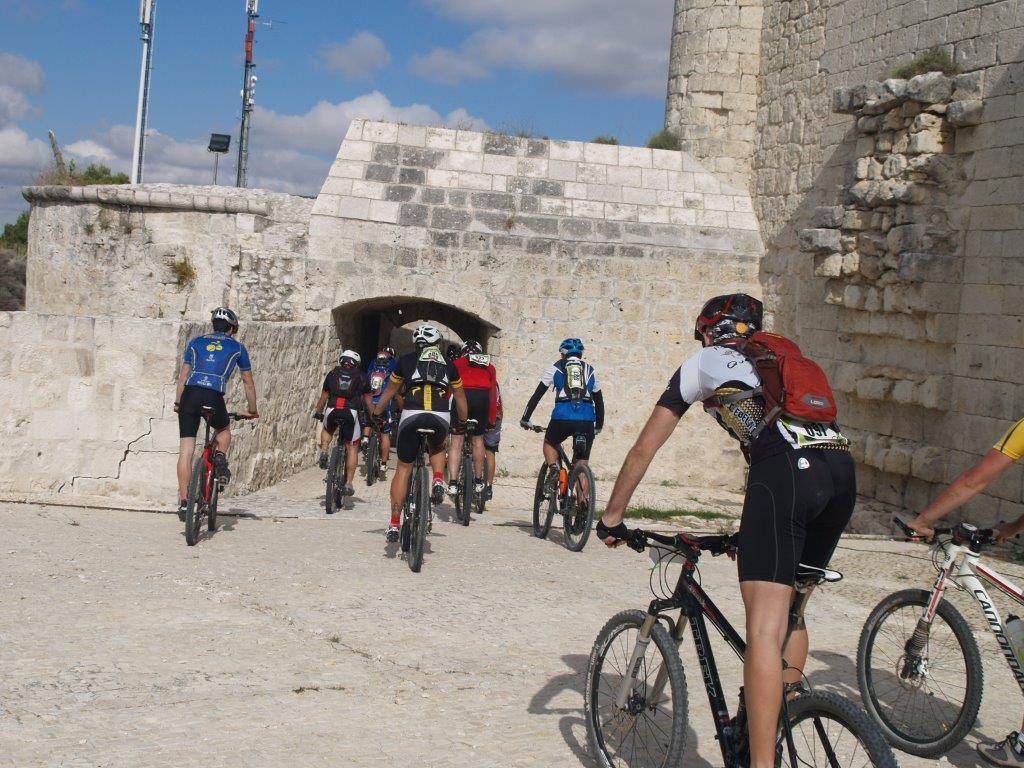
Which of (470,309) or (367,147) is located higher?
(367,147)

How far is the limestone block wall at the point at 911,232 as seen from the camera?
29.9 ft

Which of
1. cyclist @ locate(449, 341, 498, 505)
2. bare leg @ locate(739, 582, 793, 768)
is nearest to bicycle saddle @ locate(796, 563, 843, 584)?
bare leg @ locate(739, 582, 793, 768)

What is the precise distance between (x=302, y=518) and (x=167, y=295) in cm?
640

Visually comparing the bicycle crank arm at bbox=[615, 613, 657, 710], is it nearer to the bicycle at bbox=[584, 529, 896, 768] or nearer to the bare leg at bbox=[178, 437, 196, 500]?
the bicycle at bbox=[584, 529, 896, 768]

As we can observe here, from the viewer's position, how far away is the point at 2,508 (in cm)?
775

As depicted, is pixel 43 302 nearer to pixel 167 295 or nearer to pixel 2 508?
pixel 167 295

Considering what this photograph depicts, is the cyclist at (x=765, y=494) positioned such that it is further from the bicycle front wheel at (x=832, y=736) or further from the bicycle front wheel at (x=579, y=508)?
the bicycle front wheel at (x=579, y=508)

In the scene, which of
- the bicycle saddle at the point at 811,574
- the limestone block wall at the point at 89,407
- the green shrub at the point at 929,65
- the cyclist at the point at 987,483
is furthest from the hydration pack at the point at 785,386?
the green shrub at the point at 929,65

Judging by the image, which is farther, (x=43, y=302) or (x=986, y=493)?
(x=43, y=302)

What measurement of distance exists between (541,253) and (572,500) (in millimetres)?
5585

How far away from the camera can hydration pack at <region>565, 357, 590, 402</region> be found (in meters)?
8.55

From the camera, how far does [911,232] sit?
9.79 meters

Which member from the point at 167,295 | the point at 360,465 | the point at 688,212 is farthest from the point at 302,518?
the point at 688,212

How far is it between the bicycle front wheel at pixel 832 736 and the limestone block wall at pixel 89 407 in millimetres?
6355
